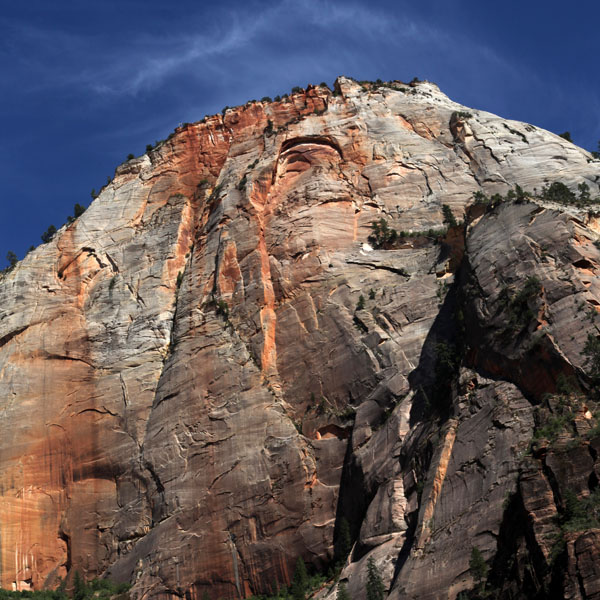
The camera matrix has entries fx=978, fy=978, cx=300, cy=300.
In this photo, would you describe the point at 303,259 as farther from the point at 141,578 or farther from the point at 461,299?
the point at 141,578

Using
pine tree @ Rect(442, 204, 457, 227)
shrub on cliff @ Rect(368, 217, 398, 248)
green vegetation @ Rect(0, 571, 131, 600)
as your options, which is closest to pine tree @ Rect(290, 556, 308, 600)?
green vegetation @ Rect(0, 571, 131, 600)

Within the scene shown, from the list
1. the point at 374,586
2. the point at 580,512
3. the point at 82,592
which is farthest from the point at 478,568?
the point at 82,592

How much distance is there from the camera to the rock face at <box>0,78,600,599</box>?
1532 inches

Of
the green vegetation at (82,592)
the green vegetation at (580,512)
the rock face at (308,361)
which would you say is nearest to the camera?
the green vegetation at (580,512)

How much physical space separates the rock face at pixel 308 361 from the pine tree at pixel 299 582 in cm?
76

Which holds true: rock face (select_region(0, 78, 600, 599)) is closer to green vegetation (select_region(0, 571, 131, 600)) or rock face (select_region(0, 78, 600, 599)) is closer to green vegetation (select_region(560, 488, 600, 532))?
green vegetation (select_region(560, 488, 600, 532))

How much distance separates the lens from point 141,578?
157 ft

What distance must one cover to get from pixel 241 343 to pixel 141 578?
13.6 metres

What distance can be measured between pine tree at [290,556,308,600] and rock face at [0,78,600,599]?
0.76 metres

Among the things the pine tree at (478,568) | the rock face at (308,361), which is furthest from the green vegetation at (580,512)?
the pine tree at (478,568)

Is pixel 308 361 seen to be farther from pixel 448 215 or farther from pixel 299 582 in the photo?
pixel 448 215

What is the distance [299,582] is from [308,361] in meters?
12.2

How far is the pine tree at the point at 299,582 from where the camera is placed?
1714 inches

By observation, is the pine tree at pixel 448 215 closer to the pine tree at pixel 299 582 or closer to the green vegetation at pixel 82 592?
the pine tree at pixel 299 582
